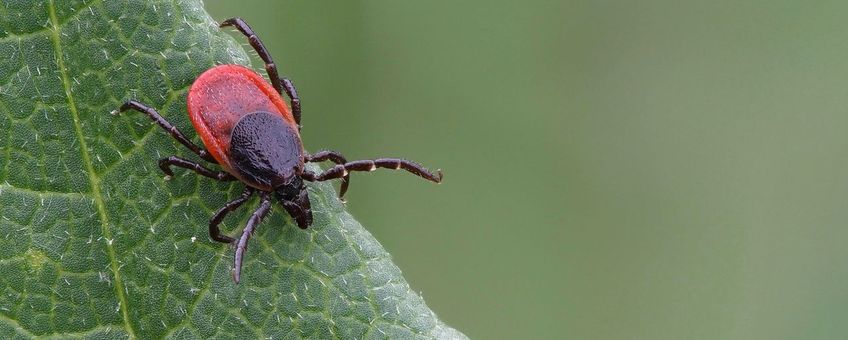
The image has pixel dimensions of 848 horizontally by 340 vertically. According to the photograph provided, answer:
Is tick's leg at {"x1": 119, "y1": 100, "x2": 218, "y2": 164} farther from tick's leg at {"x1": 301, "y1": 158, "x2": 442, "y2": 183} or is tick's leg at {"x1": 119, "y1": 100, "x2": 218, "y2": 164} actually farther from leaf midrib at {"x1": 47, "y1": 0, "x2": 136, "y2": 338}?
tick's leg at {"x1": 301, "y1": 158, "x2": 442, "y2": 183}

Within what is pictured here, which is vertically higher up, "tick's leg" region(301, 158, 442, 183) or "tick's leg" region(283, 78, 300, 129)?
"tick's leg" region(283, 78, 300, 129)

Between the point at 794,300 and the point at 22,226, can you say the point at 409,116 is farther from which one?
the point at 22,226

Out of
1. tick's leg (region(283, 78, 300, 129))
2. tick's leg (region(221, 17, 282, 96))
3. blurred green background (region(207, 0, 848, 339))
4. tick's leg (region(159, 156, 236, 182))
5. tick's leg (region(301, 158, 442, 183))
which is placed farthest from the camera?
blurred green background (region(207, 0, 848, 339))

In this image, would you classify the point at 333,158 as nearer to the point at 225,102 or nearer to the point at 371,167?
the point at 371,167

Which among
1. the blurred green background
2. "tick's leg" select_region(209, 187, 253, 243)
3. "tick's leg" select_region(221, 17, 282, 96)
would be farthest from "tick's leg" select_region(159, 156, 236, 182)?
the blurred green background

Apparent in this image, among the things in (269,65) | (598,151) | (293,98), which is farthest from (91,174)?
(598,151)
